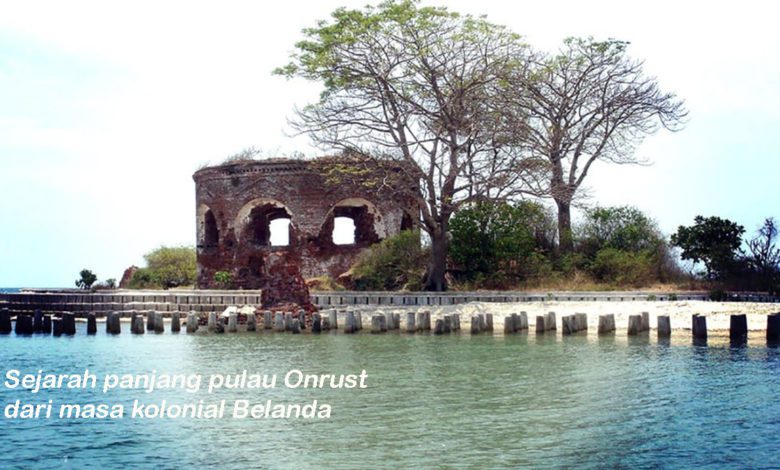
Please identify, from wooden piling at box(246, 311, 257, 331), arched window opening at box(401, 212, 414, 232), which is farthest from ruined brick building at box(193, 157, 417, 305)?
wooden piling at box(246, 311, 257, 331)

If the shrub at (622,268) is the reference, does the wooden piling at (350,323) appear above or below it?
below

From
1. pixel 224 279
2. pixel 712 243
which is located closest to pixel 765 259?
pixel 712 243

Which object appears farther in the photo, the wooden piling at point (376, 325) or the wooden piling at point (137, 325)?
the wooden piling at point (137, 325)

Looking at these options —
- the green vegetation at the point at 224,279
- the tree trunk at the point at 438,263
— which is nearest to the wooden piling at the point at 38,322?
the green vegetation at the point at 224,279

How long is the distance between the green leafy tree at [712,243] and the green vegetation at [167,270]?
21.3m

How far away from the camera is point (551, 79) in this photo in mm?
38625

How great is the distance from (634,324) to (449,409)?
1060 centimetres

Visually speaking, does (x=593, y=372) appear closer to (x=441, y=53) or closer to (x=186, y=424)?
(x=186, y=424)

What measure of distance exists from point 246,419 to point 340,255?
Answer: 22.4 metres

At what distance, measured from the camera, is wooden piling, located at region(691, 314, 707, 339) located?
23766mm

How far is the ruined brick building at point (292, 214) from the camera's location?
37.0m

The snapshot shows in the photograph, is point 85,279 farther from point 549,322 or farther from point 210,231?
point 549,322

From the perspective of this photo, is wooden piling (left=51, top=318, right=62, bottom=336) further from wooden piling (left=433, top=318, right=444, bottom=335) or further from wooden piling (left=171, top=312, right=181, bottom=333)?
wooden piling (left=433, top=318, right=444, bottom=335)

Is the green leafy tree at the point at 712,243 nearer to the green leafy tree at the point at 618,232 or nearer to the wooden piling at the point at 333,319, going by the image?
the green leafy tree at the point at 618,232
